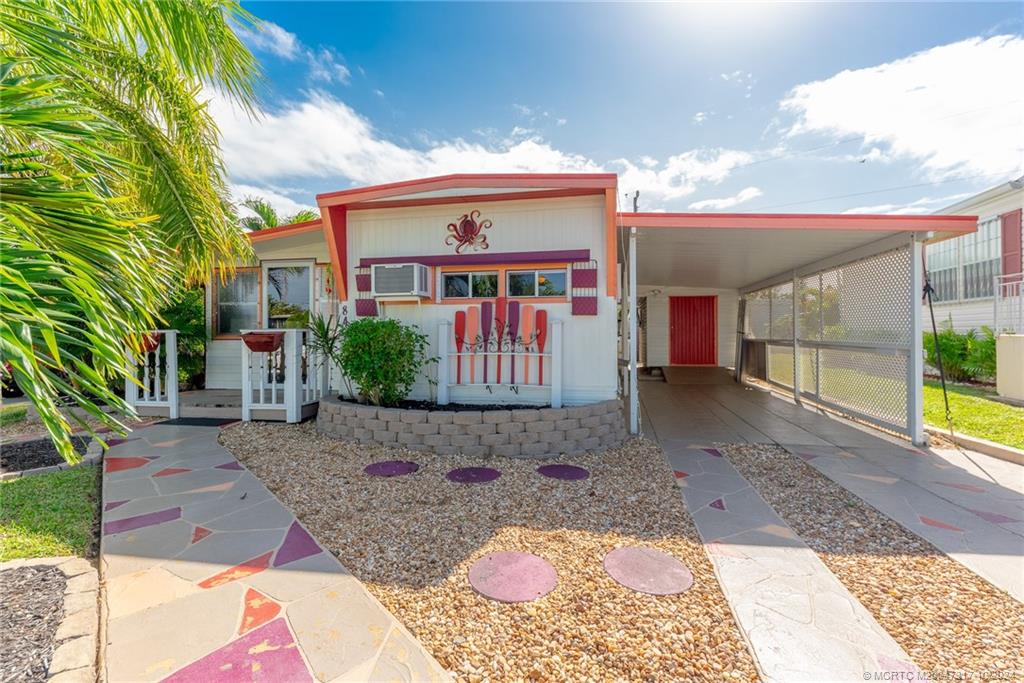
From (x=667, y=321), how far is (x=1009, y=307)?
633cm

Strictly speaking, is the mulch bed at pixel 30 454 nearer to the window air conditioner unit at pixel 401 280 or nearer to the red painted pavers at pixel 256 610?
the window air conditioner unit at pixel 401 280

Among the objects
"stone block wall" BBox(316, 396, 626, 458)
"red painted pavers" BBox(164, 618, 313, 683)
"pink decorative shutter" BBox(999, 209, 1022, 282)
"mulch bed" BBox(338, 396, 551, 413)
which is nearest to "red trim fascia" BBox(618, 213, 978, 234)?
"stone block wall" BBox(316, 396, 626, 458)

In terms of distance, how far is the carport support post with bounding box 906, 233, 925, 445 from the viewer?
15.3ft

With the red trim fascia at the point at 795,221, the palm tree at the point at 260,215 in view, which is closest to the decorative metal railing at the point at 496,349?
the red trim fascia at the point at 795,221

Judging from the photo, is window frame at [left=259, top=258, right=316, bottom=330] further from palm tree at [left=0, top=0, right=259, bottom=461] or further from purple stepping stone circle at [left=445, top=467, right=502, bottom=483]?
purple stepping stone circle at [left=445, top=467, right=502, bottom=483]

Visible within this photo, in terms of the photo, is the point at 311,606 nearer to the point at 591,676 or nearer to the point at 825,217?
the point at 591,676

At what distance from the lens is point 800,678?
1553 millimetres

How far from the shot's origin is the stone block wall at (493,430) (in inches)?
171

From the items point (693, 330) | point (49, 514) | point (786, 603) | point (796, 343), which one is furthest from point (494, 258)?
point (693, 330)

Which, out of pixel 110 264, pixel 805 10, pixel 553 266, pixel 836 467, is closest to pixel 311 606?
pixel 110 264

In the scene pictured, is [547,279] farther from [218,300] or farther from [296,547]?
[218,300]

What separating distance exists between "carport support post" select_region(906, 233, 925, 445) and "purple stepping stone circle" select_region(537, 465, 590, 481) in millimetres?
4054

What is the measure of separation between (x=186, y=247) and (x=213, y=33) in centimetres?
232

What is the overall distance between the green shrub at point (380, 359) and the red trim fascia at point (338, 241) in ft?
3.15
